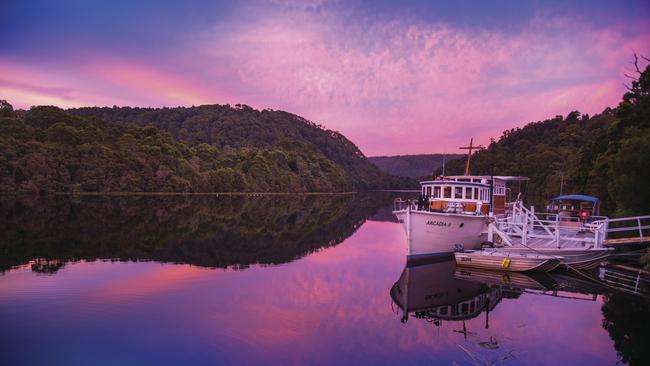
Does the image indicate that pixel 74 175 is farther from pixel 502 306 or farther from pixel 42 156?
pixel 502 306

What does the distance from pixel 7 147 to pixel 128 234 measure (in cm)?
6053

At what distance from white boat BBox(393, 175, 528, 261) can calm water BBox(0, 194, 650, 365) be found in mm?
1327

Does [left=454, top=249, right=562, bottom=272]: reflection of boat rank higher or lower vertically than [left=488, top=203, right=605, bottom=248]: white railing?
lower

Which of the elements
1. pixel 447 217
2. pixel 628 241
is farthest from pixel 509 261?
pixel 628 241

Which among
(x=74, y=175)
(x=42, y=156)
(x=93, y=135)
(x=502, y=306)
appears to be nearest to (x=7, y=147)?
(x=42, y=156)

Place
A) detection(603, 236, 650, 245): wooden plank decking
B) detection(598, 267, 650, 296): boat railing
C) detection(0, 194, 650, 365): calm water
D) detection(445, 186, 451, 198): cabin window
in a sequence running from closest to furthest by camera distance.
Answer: detection(0, 194, 650, 365): calm water
detection(598, 267, 650, 296): boat railing
detection(603, 236, 650, 245): wooden plank decking
detection(445, 186, 451, 198): cabin window

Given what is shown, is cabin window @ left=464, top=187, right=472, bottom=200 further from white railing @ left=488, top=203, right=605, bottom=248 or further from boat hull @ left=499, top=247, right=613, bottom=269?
boat hull @ left=499, top=247, right=613, bottom=269

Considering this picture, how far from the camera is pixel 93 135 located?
350 feet

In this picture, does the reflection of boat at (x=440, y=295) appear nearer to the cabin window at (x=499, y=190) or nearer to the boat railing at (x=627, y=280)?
the boat railing at (x=627, y=280)

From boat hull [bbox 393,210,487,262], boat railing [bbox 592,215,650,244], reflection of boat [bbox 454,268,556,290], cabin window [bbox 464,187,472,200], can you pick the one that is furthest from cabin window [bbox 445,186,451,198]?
boat railing [bbox 592,215,650,244]

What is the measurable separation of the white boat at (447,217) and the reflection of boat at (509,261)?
1258 millimetres

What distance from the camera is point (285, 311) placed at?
1750 centimetres

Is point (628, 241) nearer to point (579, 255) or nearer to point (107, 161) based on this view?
point (579, 255)

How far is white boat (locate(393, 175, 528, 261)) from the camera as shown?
2670 centimetres
